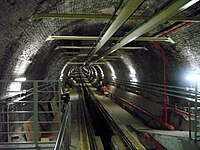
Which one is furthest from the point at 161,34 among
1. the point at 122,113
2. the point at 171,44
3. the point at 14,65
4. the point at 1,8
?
the point at 122,113

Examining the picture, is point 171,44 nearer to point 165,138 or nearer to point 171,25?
point 171,25

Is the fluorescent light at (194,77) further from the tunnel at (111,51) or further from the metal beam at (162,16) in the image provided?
the metal beam at (162,16)

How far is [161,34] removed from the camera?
9.06 m

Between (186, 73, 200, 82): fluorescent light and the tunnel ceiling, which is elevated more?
the tunnel ceiling

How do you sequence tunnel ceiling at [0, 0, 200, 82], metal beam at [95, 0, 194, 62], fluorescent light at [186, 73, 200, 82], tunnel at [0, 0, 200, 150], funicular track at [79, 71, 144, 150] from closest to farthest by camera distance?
metal beam at [95, 0, 194, 62], tunnel ceiling at [0, 0, 200, 82], tunnel at [0, 0, 200, 150], fluorescent light at [186, 73, 200, 82], funicular track at [79, 71, 144, 150]

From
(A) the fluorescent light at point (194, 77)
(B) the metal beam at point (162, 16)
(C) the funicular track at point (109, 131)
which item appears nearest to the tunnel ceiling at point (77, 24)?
(B) the metal beam at point (162, 16)

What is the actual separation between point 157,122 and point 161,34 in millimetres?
4528

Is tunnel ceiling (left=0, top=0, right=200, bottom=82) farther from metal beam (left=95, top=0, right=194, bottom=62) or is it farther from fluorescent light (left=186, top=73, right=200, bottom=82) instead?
fluorescent light (left=186, top=73, right=200, bottom=82)

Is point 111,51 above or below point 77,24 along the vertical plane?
below

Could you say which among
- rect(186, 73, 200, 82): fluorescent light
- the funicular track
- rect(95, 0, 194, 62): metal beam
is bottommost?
the funicular track

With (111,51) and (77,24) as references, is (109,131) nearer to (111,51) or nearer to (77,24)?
(111,51)

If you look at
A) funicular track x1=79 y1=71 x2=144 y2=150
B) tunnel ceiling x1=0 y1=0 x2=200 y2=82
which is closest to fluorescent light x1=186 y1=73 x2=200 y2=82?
tunnel ceiling x1=0 y1=0 x2=200 y2=82

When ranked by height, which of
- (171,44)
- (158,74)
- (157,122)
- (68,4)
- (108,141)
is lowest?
(108,141)

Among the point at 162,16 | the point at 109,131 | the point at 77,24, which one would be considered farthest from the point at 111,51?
the point at 162,16
